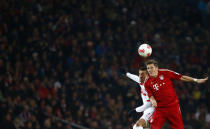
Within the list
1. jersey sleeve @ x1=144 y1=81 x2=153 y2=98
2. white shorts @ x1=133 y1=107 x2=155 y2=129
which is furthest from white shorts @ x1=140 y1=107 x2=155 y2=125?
jersey sleeve @ x1=144 y1=81 x2=153 y2=98

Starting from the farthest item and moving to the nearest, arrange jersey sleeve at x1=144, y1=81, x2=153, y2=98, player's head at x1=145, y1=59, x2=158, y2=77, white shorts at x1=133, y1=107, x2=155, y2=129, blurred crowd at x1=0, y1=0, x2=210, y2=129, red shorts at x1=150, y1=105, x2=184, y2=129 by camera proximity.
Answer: blurred crowd at x1=0, y1=0, x2=210, y2=129 → white shorts at x1=133, y1=107, x2=155, y2=129 → red shorts at x1=150, y1=105, x2=184, y2=129 → jersey sleeve at x1=144, y1=81, x2=153, y2=98 → player's head at x1=145, y1=59, x2=158, y2=77

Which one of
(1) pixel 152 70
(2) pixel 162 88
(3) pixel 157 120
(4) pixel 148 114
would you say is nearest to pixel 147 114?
(4) pixel 148 114

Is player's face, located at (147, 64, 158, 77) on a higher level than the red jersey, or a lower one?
higher

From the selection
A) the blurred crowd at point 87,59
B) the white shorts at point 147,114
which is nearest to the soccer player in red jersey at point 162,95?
the white shorts at point 147,114

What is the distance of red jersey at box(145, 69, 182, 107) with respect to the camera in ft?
28.3

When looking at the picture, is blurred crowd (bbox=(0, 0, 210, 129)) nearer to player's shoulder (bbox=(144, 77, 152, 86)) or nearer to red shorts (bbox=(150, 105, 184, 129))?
red shorts (bbox=(150, 105, 184, 129))

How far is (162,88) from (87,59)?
6.05 m

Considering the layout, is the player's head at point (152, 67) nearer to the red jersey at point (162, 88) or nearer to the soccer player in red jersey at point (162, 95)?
the soccer player in red jersey at point (162, 95)

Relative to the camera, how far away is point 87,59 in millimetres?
14398

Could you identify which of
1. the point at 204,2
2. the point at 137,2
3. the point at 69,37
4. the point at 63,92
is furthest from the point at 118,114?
the point at 204,2

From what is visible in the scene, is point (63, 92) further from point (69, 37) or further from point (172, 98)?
point (172, 98)

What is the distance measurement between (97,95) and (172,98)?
5.08m

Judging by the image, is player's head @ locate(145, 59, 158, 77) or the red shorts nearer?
player's head @ locate(145, 59, 158, 77)

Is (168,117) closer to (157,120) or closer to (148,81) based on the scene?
(157,120)
